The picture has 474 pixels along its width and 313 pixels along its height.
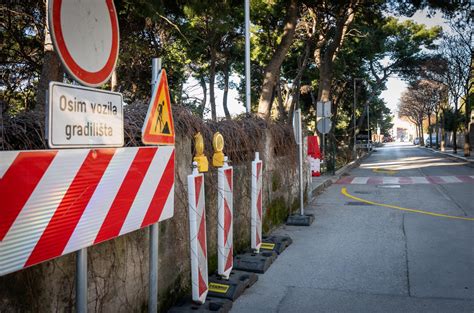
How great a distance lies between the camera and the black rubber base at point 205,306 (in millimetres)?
4000

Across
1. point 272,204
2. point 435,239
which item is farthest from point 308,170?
point 435,239

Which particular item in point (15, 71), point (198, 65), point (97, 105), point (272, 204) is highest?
point (198, 65)

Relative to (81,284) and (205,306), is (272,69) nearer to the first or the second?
(205,306)

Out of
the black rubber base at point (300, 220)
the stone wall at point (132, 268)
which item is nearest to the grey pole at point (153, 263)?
the stone wall at point (132, 268)

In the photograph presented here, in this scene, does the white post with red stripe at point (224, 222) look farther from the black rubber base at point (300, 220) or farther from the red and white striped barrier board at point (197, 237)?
the black rubber base at point (300, 220)

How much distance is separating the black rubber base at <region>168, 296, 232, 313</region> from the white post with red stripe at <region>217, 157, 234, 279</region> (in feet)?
1.79

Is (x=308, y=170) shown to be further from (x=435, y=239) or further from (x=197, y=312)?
(x=197, y=312)

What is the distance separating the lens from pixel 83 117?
2.28 m

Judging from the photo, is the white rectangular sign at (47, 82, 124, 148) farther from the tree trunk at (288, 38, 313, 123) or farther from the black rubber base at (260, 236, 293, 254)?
the tree trunk at (288, 38, 313, 123)

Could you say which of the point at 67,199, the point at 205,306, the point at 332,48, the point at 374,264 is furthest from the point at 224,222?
the point at 332,48

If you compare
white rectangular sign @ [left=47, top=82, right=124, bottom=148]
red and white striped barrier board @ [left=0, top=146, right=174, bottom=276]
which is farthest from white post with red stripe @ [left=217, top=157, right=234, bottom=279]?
white rectangular sign @ [left=47, top=82, right=124, bottom=148]

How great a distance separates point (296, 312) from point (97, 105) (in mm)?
2962

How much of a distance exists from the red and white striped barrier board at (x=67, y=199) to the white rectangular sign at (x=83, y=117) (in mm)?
71

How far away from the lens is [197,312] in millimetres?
3949
